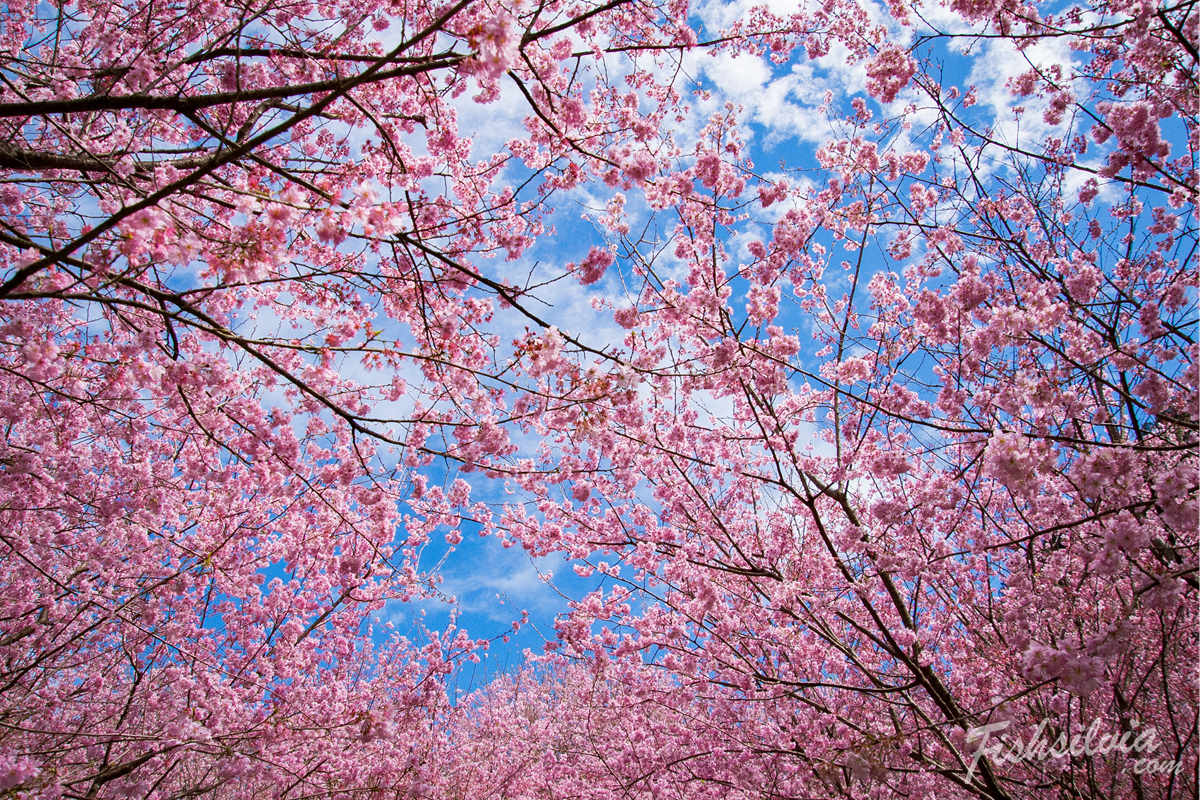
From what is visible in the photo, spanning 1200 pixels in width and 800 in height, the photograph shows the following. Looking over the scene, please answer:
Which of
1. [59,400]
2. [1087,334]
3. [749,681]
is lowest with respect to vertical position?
[749,681]

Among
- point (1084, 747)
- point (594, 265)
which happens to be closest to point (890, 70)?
point (594, 265)

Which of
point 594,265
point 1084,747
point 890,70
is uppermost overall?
point 890,70

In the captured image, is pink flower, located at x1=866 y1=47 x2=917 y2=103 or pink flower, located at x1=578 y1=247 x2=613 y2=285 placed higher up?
pink flower, located at x1=866 y1=47 x2=917 y2=103

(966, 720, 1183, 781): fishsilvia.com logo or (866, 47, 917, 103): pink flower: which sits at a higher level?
(866, 47, 917, 103): pink flower

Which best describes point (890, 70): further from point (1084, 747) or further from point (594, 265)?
point (1084, 747)

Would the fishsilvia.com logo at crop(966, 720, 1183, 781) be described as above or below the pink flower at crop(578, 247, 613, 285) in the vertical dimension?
below

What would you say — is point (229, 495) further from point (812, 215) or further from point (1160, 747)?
point (1160, 747)

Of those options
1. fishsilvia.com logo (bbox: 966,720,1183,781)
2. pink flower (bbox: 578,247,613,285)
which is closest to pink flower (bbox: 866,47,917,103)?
pink flower (bbox: 578,247,613,285)

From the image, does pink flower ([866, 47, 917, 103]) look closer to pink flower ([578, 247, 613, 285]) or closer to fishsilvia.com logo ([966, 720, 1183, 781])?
pink flower ([578, 247, 613, 285])

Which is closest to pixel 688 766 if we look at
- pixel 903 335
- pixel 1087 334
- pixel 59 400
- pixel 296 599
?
pixel 296 599

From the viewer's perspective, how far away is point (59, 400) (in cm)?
570

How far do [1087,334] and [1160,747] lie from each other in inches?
139

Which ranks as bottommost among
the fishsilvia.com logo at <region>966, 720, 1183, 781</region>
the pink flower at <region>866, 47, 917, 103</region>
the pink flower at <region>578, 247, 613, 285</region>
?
the fishsilvia.com logo at <region>966, 720, 1183, 781</region>

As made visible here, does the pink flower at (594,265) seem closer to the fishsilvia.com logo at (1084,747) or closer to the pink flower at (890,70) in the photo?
the pink flower at (890,70)
